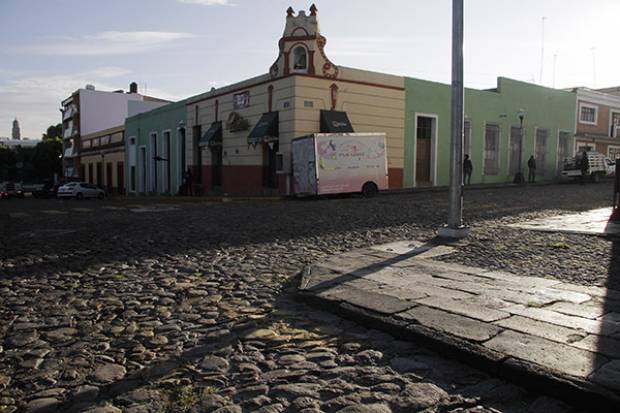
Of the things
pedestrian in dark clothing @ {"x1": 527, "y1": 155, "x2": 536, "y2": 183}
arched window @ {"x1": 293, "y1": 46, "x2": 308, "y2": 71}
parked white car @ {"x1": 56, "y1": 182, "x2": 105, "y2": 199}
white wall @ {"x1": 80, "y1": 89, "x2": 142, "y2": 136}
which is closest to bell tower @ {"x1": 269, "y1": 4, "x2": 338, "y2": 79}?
arched window @ {"x1": 293, "y1": 46, "x2": 308, "y2": 71}

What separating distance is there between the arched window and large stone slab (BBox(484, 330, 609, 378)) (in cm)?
2028

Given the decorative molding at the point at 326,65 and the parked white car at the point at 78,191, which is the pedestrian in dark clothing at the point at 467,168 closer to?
the decorative molding at the point at 326,65

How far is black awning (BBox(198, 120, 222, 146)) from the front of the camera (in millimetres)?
27281

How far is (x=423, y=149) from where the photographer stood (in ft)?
88.7

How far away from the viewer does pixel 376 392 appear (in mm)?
3068

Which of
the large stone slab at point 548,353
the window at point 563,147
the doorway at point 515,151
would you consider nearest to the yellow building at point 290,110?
the doorway at point 515,151

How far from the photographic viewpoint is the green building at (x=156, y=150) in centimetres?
3297

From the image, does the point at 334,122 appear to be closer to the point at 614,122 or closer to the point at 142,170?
the point at 142,170

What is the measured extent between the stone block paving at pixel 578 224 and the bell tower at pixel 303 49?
524 inches

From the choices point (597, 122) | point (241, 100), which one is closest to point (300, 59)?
point (241, 100)

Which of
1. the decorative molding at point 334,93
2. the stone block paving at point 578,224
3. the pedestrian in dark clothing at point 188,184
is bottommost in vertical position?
the stone block paving at point 578,224

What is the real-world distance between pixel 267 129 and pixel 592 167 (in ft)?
70.5

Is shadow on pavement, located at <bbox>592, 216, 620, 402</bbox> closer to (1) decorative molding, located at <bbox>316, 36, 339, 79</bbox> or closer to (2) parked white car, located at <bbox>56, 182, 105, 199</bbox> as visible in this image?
(1) decorative molding, located at <bbox>316, 36, 339, 79</bbox>

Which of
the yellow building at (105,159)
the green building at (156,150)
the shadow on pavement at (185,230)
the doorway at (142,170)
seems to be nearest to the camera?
the shadow on pavement at (185,230)
